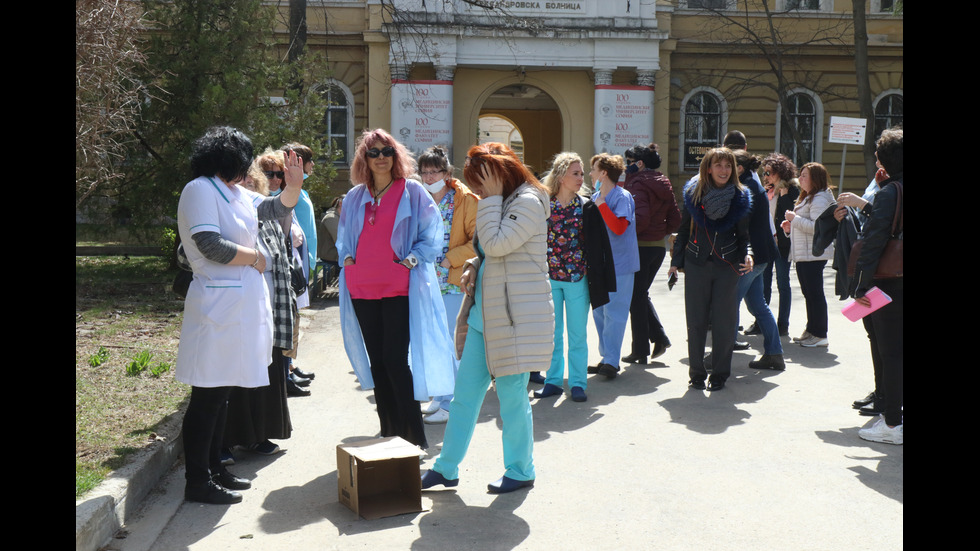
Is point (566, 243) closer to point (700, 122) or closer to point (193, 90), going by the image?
point (193, 90)

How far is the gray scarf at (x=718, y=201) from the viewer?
747 centimetres

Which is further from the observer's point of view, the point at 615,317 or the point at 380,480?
the point at 615,317

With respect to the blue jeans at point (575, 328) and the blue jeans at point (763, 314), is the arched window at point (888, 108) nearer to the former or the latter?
the blue jeans at point (763, 314)

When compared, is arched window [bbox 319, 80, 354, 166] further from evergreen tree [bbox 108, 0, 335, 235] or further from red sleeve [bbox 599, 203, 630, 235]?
red sleeve [bbox 599, 203, 630, 235]

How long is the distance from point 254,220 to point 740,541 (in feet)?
9.46

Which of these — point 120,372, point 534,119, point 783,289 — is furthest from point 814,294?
point 534,119

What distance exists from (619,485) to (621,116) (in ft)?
75.2

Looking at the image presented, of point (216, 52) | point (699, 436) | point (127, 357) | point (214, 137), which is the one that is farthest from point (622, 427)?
point (216, 52)

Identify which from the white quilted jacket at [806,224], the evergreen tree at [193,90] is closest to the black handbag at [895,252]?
the white quilted jacket at [806,224]

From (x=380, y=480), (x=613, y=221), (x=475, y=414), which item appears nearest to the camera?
(x=380, y=480)

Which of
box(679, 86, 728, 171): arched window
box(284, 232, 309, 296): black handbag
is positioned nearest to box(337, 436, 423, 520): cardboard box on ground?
box(284, 232, 309, 296): black handbag

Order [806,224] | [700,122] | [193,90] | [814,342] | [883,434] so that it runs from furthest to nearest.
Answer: [700,122], [193,90], [814,342], [806,224], [883,434]

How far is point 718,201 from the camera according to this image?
7.48 metres
